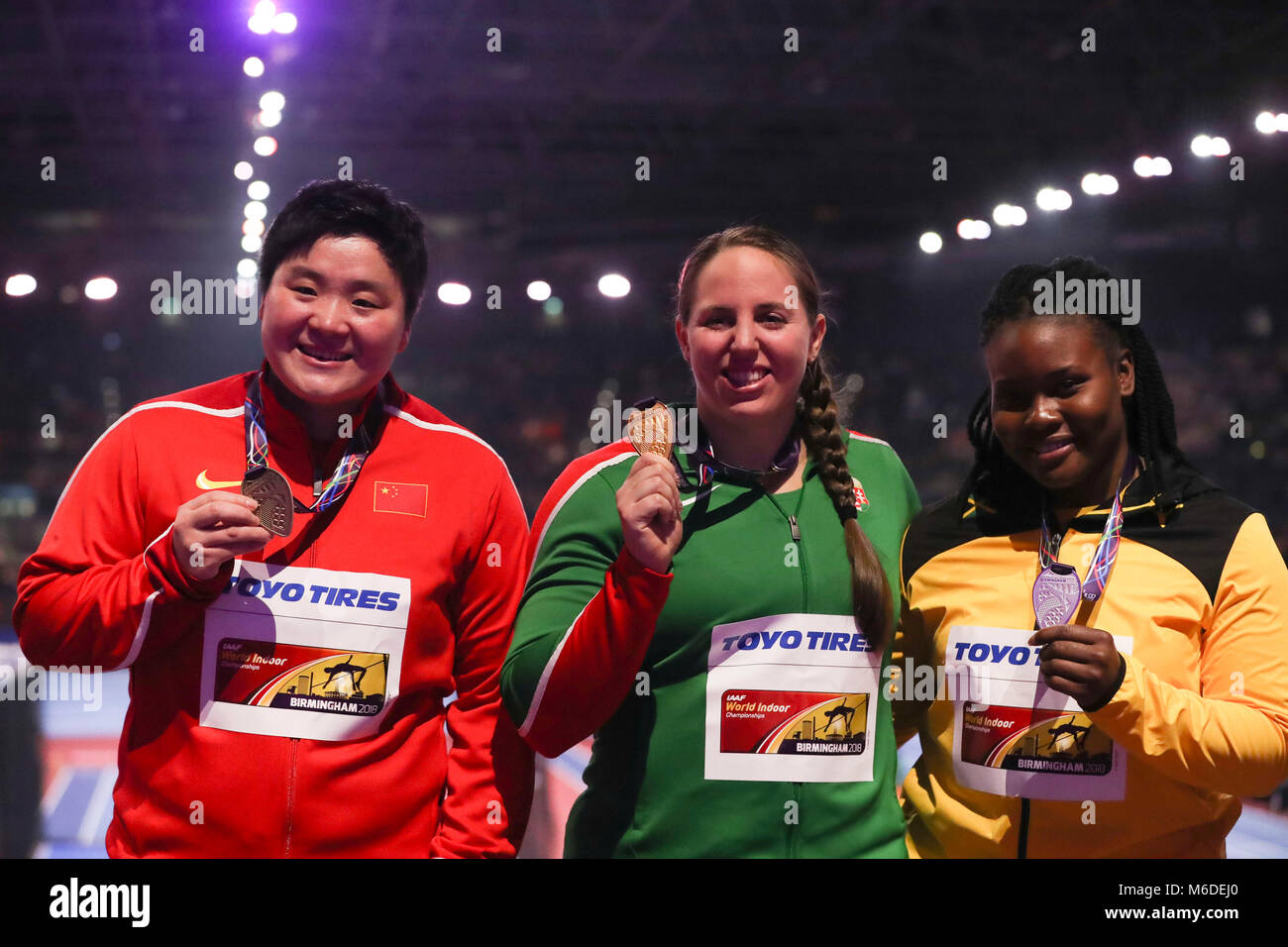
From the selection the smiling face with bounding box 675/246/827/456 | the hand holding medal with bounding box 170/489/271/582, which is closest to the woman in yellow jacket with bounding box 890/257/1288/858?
the smiling face with bounding box 675/246/827/456

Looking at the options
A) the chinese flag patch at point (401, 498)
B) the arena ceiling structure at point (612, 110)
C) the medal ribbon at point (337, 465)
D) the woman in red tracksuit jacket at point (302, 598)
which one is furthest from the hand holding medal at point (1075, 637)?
the arena ceiling structure at point (612, 110)

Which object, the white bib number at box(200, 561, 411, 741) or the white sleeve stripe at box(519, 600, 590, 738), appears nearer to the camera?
the white sleeve stripe at box(519, 600, 590, 738)

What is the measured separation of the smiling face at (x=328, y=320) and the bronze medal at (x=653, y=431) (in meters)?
0.51

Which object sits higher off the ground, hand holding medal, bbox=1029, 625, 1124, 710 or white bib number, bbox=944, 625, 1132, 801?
hand holding medal, bbox=1029, 625, 1124, 710

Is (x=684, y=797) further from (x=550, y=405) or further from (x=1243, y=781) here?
(x=550, y=405)

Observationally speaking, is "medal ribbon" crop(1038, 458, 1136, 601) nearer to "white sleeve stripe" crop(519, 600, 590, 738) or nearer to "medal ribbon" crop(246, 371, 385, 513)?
"white sleeve stripe" crop(519, 600, 590, 738)

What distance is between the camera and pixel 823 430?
6.82 ft

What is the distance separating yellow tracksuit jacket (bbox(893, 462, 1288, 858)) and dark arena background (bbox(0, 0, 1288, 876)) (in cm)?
357

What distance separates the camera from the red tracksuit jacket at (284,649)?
188cm

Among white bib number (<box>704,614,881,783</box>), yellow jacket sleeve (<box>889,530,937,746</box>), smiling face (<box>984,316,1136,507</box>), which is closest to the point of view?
white bib number (<box>704,614,881,783</box>)

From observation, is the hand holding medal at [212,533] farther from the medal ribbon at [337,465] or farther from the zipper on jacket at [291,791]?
the zipper on jacket at [291,791]

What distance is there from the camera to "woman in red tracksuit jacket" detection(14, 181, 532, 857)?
1.88 m

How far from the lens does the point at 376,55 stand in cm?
787

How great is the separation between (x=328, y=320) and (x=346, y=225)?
20 cm
